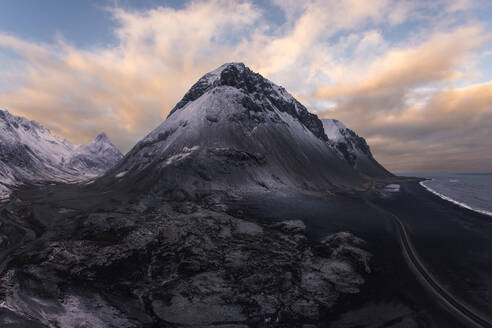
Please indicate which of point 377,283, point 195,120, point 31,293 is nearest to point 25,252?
point 31,293

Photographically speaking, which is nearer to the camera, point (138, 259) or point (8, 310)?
point (8, 310)

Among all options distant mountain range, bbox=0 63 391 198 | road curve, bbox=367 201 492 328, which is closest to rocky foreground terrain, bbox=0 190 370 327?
road curve, bbox=367 201 492 328

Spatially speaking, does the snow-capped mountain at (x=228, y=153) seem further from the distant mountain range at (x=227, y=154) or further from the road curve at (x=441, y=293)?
the road curve at (x=441, y=293)

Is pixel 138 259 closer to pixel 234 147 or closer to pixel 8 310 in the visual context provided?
pixel 8 310

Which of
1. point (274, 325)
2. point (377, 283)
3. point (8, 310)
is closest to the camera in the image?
point (8, 310)

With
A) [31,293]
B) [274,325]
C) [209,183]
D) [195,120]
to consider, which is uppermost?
[195,120]

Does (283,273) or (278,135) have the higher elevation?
(278,135)

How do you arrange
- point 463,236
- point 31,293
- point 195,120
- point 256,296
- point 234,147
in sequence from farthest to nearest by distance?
1. point 195,120
2. point 234,147
3. point 463,236
4. point 256,296
5. point 31,293
